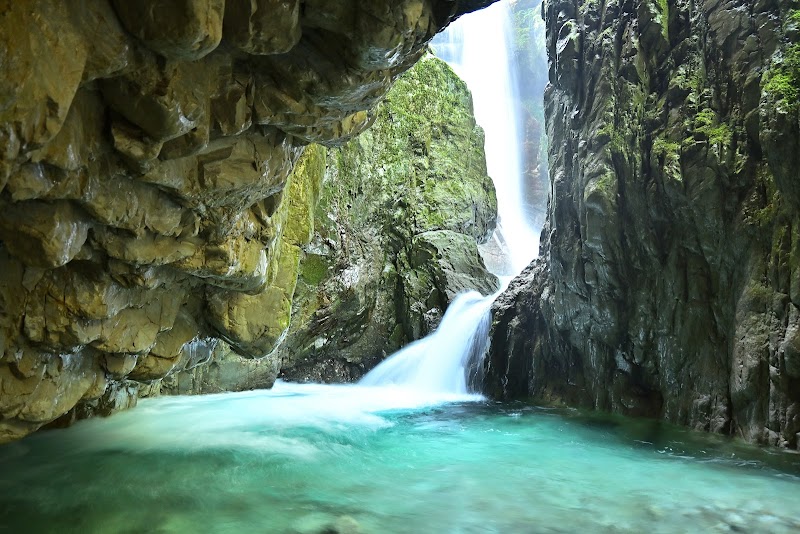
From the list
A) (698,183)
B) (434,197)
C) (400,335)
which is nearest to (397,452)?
(698,183)

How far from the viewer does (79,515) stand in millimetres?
5461

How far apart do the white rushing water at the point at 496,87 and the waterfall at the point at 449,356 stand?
1924 centimetres

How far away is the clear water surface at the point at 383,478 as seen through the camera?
5.49 metres

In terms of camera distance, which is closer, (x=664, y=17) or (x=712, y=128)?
(x=712, y=128)

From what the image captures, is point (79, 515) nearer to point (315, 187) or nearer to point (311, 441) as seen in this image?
point (311, 441)

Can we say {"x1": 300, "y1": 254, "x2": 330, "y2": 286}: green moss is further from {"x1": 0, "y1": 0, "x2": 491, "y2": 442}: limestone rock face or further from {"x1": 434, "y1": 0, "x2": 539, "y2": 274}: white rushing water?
{"x1": 434, "y1": 0, "x2": 539, "y2": 274}: white rushing water

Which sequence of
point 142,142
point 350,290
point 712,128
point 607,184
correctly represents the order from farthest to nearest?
point 350,290 → point 607,184 → point 712,128 → point 142,142

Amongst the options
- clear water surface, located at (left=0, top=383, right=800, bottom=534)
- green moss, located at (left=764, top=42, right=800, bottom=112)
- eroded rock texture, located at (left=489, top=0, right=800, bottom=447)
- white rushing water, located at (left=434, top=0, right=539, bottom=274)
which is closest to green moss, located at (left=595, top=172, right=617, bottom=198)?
eroded rock texture, located at (left=489, top=0, right=800, bottom=447)

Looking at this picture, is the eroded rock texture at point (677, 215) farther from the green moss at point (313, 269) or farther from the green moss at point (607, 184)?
the green moss at point (313, 269)

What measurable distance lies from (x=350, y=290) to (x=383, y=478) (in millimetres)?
11113

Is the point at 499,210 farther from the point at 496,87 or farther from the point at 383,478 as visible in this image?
the point at 383,478

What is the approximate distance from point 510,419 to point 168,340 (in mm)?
7666

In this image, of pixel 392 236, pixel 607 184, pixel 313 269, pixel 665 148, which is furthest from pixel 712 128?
A: pixel 392 236

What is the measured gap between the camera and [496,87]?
1773 inches
